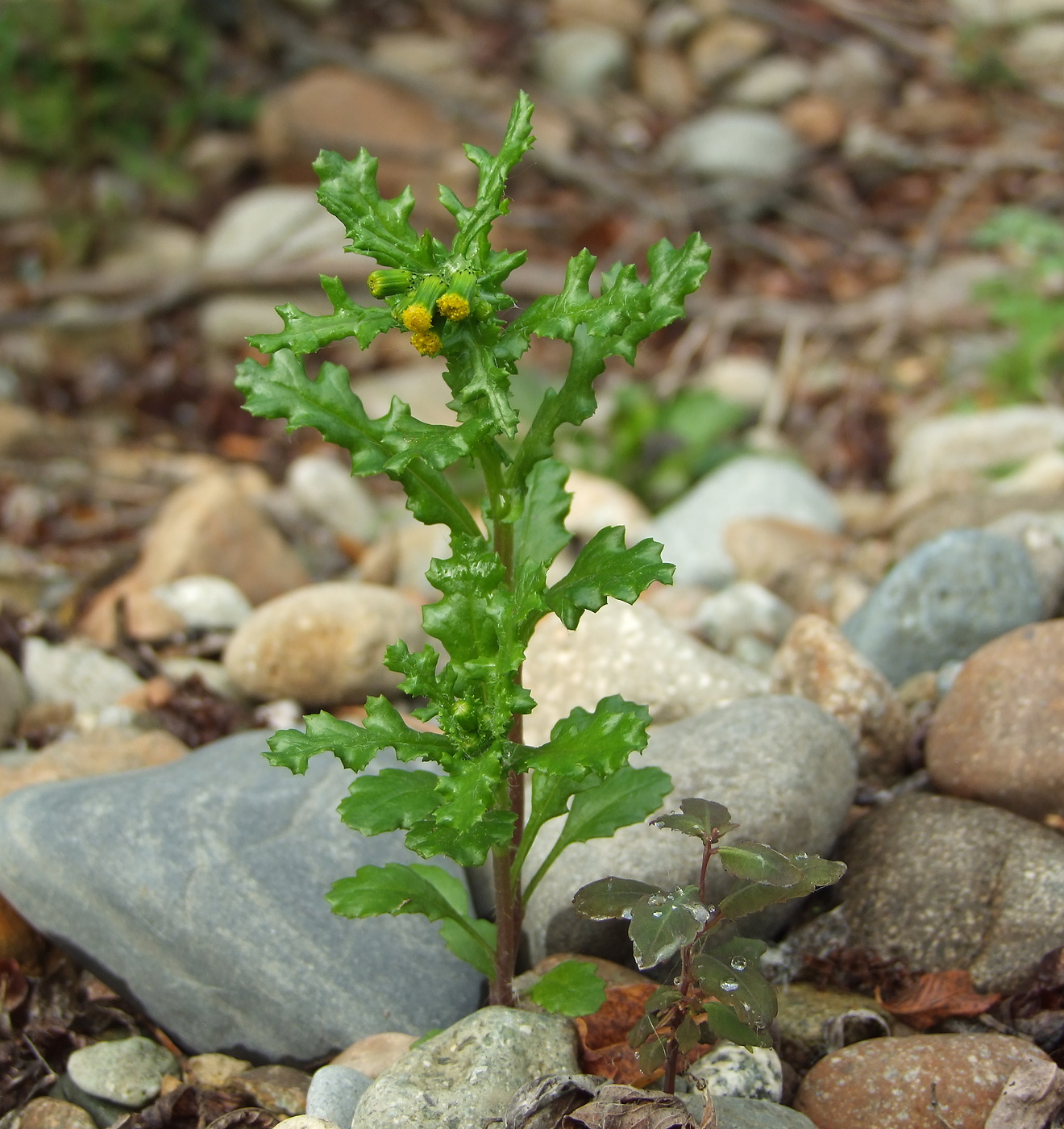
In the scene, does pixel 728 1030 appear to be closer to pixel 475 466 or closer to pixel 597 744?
pixel 597 744

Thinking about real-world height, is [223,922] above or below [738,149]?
below

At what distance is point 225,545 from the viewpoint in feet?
15.0

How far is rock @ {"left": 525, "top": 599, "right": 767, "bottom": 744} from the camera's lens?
3.32 metres

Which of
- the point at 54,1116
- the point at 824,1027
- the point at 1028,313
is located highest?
the point at 1028,313

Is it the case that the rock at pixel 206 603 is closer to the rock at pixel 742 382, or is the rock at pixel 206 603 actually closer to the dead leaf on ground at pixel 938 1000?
the dead leaf on ground at pixel 938 1000

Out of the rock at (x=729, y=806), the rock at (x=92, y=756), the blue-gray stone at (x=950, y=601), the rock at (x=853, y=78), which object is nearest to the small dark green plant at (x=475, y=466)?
the rock at (x=729, y=806)

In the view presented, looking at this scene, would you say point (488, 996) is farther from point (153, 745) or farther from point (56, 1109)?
point (153, 745)

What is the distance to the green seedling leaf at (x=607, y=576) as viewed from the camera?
193cm

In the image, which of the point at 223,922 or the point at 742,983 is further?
the point at 223,922

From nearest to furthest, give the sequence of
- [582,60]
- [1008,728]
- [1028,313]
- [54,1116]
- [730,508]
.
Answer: [54,1116]
[1008,728]
[730,508]
[1028,313]
[582,60]

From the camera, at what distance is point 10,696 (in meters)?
3.64

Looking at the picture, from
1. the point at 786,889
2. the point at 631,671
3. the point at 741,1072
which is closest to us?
the point at 786,889

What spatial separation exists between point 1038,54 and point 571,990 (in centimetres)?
820

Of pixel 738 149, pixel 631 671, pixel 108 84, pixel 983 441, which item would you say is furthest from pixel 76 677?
pixel 738 149
